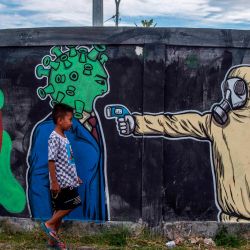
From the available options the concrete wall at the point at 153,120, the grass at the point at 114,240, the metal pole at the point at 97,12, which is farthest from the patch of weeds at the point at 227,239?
the metal pole at the point at 97,12

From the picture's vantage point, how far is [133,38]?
5.81 m

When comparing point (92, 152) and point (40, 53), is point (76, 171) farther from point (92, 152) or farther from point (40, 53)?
point (40, 53)

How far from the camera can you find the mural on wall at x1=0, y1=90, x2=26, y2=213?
615 centimetres

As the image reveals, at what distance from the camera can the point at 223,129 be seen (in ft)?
19.3

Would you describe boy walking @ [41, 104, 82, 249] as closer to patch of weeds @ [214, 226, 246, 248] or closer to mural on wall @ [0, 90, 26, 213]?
mural on wall @ [0, 90, 26, 213]

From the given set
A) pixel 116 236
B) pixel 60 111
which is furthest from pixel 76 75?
pixel 116 236

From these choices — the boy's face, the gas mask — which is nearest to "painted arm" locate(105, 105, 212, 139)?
the gas mask

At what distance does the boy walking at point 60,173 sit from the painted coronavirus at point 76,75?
1.96 feet

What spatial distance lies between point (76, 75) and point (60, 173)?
4.17 feet

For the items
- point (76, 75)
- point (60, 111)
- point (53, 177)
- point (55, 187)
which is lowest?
point (55, 187)

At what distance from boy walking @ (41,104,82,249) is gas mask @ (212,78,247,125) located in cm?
178

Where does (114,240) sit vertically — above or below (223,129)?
below

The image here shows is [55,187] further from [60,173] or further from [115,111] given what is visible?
[115,111]

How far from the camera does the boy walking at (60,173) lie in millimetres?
5266
